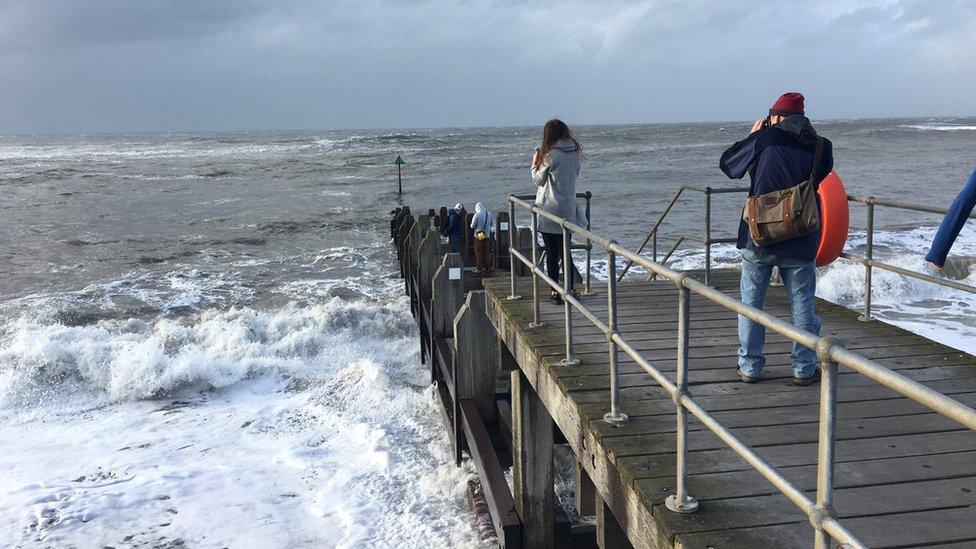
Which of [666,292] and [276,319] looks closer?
[666,292]

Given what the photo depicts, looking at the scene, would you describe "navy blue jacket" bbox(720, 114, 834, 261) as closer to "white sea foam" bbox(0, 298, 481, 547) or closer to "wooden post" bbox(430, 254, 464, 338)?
"white sea foam" bbox(0, 298, 481, 547)

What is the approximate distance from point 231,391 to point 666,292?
19.3 feet

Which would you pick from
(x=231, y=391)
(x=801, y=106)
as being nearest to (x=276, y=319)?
(x=231, y=391)

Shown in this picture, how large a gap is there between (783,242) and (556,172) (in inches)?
84.3

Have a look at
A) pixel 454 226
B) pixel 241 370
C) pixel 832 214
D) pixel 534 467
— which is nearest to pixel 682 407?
pixel 832 214

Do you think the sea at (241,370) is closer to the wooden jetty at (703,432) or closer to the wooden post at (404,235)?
the wooden post at (404,235)

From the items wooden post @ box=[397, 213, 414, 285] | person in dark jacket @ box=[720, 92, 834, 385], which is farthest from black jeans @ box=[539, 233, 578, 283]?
wooden post @ box=[397, 213, 414, 285]

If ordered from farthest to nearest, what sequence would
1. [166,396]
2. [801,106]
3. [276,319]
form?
[276,319] → [166,396] → [801,106]

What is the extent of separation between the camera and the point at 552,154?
5496 millimetres

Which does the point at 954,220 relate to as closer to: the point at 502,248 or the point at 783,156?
the point at 783,156

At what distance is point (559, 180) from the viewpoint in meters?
5.52

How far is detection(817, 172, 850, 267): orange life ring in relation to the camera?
3.74 m

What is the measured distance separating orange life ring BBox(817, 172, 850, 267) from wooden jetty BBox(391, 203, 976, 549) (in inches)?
27.5

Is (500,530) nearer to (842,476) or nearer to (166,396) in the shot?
(842,476)
